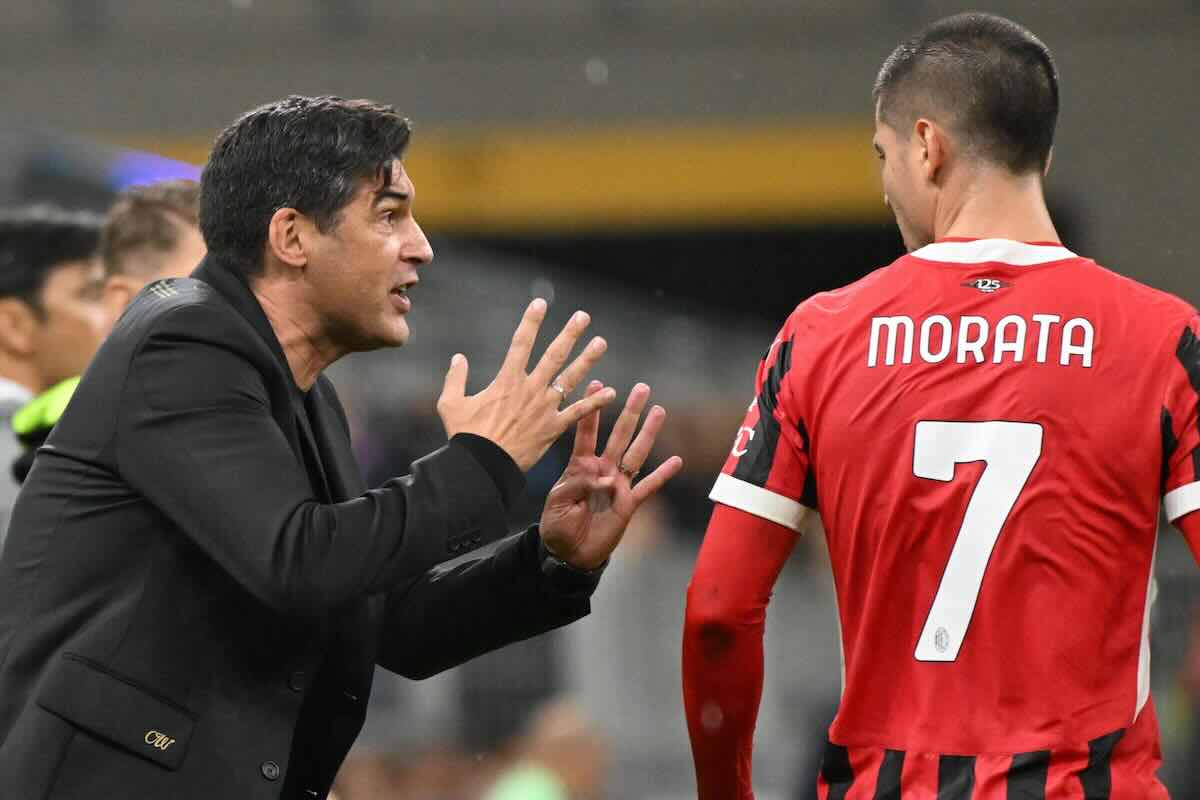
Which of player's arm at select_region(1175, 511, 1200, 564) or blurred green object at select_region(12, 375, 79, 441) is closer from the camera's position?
player's arm at select_region(1175, 511, 1200, 564)

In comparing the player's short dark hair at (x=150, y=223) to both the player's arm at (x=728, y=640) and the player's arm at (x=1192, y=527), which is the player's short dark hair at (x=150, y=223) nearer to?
the player's arm at (x=728, y=640)

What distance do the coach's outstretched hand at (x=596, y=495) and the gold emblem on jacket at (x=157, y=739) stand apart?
26.2 inches

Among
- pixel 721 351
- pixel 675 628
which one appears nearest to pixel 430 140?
pixel 721 351

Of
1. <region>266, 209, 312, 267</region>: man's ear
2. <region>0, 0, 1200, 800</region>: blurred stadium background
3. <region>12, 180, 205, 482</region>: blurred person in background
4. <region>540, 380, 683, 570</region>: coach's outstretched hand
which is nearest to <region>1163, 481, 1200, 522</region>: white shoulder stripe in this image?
<region>540, 380, 683, 570</region>: coach's outstretched hand

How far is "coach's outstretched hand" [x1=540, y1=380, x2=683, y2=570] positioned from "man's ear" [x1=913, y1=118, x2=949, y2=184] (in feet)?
1.83

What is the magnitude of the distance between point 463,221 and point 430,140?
2.24 feet

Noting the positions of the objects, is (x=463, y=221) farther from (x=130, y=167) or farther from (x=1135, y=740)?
(x=1135, y=740)

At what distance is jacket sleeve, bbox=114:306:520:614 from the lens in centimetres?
213

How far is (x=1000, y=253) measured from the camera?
86.7 inches

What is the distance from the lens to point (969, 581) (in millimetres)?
2104

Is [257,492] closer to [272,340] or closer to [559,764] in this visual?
[272,340]

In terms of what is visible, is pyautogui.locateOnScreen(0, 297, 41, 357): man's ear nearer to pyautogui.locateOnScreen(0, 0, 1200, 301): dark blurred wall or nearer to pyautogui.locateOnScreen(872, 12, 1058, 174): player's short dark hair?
pyautogui.locateOnScreen(872, 12, 1058, 174): player's short dark hair

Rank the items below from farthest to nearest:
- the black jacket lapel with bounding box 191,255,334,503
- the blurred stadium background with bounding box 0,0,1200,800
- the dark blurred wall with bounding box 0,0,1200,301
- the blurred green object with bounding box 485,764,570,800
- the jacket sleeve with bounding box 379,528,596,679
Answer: the dark blurred wall with bounding box 0,0,1200,301, the blurred stadium background with bounding box 0,0,1200,800, the blurred green object with bounding box 485,764,570,800, the jacket sleeve with bounding box 379,528,596,679, the black jacket lapel with bounding box 191,255,334,503

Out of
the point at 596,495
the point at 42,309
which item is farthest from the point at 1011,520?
the point at 42,309
